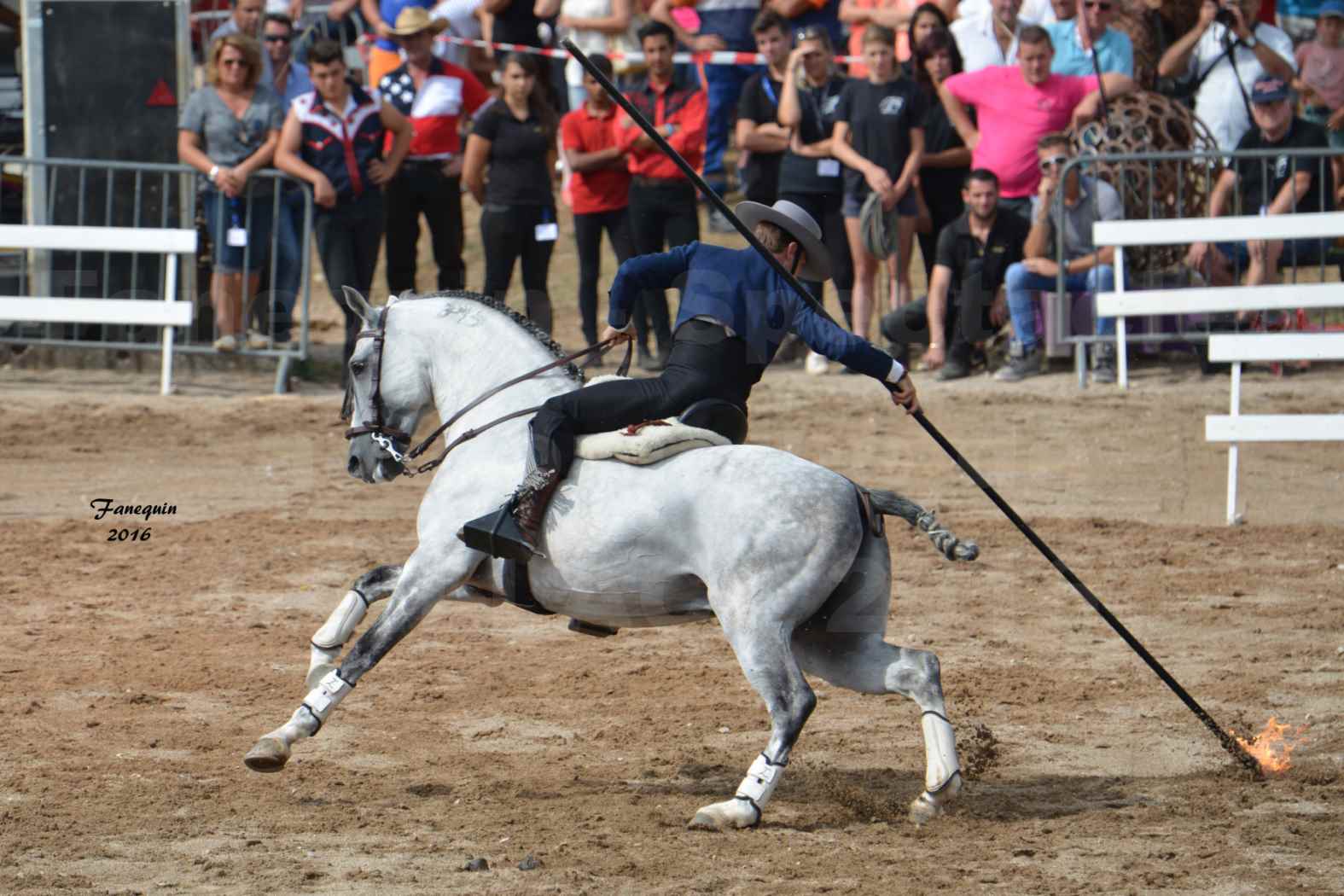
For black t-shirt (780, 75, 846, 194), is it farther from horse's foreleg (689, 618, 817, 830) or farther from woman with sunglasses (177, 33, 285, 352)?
horse's foreleg (689, 618, 817, 830)

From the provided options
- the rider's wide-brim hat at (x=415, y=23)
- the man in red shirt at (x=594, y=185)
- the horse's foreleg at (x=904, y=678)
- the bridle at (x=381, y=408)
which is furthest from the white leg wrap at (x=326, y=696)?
the rider's wide-brim hat at (x=415, y=23)

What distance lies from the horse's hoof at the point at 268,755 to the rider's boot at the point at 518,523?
970 millimetres

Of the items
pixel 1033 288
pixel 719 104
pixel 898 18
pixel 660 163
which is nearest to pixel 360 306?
pixel 660 163

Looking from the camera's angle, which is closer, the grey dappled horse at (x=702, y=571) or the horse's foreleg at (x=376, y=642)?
the grey dappled horse at (x=702, y=571)

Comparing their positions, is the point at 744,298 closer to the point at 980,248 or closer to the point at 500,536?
the point at 500,536

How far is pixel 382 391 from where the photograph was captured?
7629mm

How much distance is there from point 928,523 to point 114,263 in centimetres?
1018

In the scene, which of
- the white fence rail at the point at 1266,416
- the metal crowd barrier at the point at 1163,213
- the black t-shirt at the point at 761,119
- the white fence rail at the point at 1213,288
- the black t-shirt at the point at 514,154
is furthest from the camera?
the black t-shirt at the point at 761,119

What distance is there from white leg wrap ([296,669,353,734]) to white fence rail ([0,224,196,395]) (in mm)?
8277

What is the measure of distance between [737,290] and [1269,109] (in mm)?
8222

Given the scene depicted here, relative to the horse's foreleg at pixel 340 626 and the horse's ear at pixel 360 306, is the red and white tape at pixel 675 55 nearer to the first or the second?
the horse's ear at pixel 360 306

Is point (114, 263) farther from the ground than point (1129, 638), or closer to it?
farther from the ground

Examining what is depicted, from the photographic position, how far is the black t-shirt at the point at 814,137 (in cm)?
1466

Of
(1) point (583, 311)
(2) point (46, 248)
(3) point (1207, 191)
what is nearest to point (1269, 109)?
(3) point (1207, 191)
